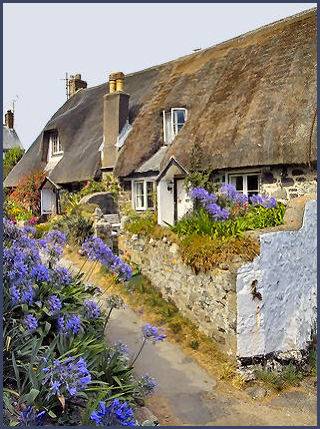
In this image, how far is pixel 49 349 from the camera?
178 inches

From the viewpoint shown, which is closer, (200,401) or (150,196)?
(200,401)

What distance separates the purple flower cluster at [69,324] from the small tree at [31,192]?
54.5ft

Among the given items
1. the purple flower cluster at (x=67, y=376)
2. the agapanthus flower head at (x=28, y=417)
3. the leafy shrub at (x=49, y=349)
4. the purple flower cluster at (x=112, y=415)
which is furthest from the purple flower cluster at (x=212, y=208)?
the agapanthus flower head at (x=28, y=417)

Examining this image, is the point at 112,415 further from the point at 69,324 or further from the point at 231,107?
the point at 231,107

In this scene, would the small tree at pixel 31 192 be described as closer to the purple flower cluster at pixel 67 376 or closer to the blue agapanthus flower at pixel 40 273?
the blue agapanthus flower at pixel 40 273

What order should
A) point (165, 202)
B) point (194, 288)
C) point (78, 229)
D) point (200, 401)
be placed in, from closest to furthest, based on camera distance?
1. point (200, 401)
2. point (194, 288)
3. point (78, 229)
4. point (165, 202)

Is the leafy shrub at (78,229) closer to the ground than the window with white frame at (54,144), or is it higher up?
closer to the ground

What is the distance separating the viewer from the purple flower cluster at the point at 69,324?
5.22 metres

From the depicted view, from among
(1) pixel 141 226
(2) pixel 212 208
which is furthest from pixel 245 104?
(2) pixel 212 208

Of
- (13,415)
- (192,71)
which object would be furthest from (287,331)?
(192,71)

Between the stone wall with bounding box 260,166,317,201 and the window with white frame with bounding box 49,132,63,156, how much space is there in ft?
40.9

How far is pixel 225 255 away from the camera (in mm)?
→ 8031

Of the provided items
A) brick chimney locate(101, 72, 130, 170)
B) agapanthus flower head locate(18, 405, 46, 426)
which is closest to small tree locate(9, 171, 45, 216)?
brick chimney locate(101, 72, 130, 170)

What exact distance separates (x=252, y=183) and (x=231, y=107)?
255 centimetres
